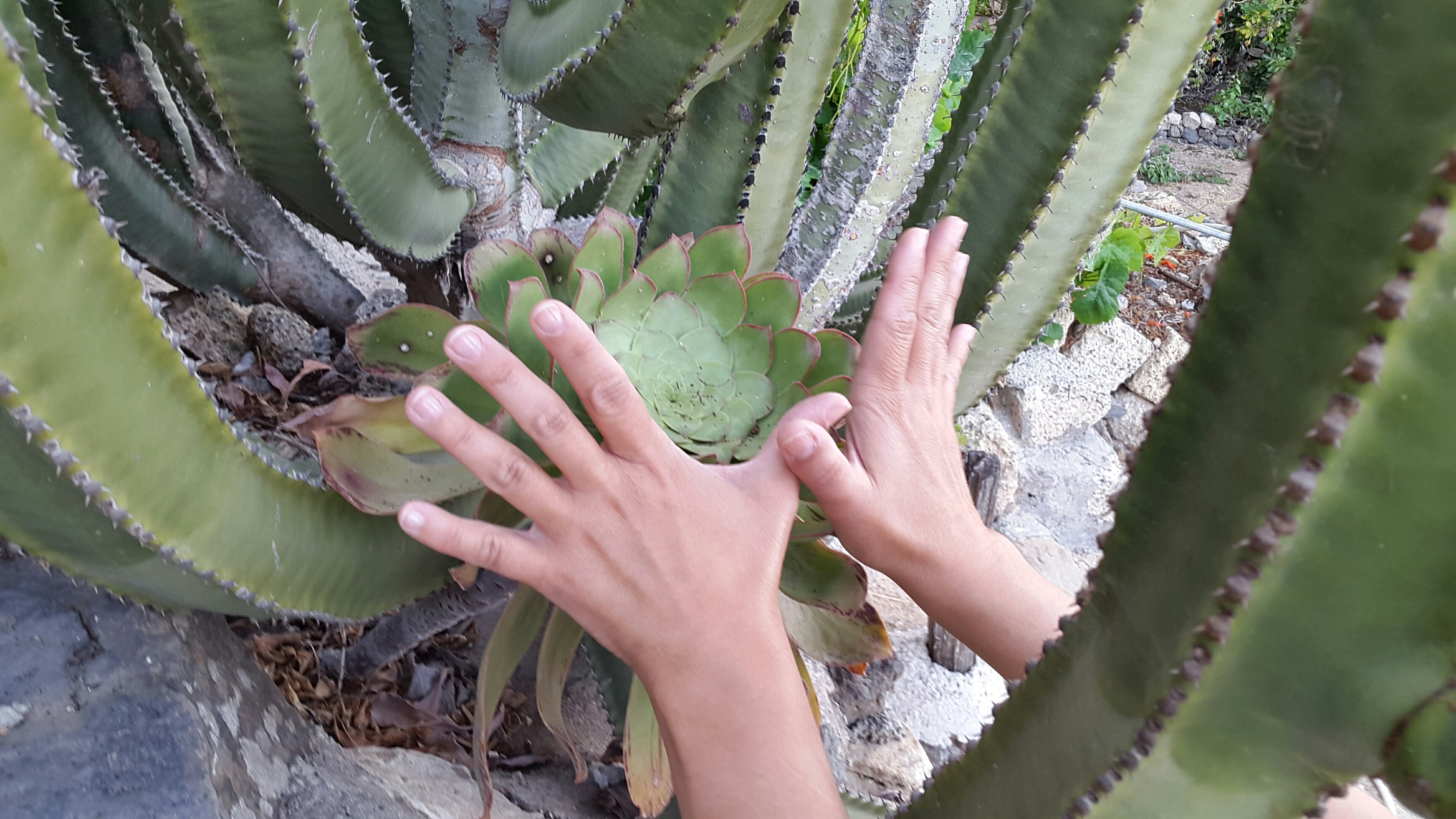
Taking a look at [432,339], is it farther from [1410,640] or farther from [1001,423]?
[1001,423]

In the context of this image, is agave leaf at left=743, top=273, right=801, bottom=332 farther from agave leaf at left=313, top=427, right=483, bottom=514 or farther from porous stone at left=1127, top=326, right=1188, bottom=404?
porous stone at left=1127, top=326, right=1188, bottom=404

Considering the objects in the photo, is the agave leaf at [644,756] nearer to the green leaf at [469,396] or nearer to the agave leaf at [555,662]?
the agave leaf at [555,662]

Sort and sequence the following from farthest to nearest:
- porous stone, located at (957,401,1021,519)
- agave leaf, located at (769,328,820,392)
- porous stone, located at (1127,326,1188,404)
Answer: porous stone, located at (1127,326,1188,404)
porous stone, located at (957,401,1021,519)
agave leaf, located at (769,328,820,392)

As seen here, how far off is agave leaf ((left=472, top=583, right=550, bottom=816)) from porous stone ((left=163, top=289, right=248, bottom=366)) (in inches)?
39.0

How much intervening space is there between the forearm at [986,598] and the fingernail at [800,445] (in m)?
0.26

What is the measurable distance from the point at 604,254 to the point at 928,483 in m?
0.40

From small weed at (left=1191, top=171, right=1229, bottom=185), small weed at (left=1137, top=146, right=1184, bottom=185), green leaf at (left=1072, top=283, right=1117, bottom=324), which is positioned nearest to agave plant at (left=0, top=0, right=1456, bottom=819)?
green leaf at (left=1072, top=283, right=1117, bottom=324)

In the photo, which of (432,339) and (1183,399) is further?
(432,339)

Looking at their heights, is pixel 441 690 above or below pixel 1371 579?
below

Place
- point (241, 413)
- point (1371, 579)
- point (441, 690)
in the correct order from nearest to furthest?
point (1371, 579), point (441, 690), point (241, 413)

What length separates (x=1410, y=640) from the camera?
44 centimetres

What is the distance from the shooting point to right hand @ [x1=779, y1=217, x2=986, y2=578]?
84 cm

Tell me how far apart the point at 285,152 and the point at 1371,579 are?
3.39 ft

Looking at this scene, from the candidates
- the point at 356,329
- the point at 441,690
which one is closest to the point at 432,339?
the point at 356,329
